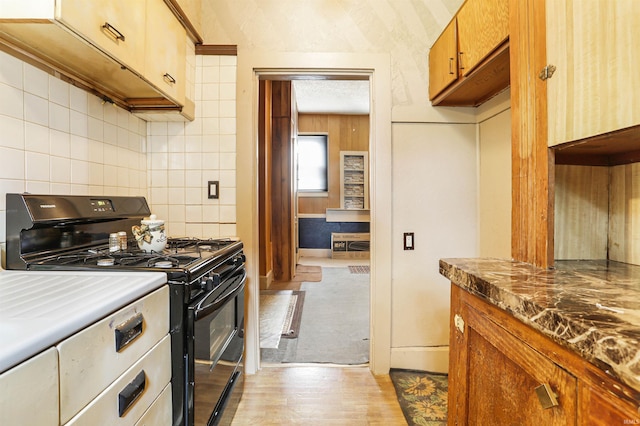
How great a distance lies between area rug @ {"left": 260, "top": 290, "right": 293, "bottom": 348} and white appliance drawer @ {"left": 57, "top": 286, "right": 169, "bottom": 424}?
5.21ft

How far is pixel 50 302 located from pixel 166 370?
426mm

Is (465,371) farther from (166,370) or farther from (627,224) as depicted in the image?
(166,370)

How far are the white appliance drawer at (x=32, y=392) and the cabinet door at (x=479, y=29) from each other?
66.9 inches

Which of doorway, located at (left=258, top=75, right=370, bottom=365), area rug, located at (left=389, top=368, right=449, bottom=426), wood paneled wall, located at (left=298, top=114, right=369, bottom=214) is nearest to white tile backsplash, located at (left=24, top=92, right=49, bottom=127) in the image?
doorway, located at (left=258, top=75, right=370, bottom=365)

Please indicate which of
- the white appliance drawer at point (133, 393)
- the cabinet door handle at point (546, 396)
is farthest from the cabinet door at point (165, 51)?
the cabinet door handle at point (546, 396)

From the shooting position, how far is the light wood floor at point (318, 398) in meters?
1.54

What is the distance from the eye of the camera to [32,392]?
1.65 ft

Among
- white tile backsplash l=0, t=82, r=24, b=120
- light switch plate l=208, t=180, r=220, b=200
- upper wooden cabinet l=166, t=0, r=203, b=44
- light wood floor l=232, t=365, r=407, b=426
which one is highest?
upper wooden cabinet l=166, t=0, r=203, b=44

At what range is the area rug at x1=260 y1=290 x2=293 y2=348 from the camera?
7.80 ft

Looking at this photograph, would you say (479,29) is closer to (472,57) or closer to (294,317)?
(472,57)

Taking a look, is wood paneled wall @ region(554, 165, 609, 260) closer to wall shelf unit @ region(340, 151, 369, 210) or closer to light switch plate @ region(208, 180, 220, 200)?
light switch plate @ region(208, 180, 220, 200)

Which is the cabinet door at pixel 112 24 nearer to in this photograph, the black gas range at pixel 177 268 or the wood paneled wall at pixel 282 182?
the black gas range at pixel 177 268

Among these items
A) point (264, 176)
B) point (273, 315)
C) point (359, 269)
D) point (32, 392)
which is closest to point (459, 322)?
point (32, 392)

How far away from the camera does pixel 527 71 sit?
94 cm
